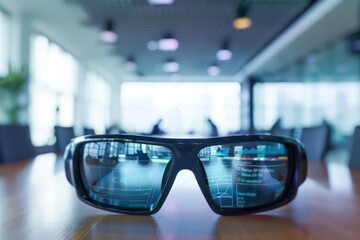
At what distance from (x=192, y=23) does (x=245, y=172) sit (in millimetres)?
4785

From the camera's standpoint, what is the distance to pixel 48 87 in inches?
232

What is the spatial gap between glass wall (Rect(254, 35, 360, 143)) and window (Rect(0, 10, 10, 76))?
5506 millimetres

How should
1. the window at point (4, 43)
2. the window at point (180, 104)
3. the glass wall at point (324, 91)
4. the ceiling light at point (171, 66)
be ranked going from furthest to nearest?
the window at point (180, 104) < the ceiling light at point (171, 66) < the glass wall at point (324, 91) < the window at point (4, 43)

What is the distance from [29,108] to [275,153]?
17.1 ft

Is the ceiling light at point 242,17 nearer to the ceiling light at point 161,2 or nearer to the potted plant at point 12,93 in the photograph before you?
the ceiling light at point 161,2

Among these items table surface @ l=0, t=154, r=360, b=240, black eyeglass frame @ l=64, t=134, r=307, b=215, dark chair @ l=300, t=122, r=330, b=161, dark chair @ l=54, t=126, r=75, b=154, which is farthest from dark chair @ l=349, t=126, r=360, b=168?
dark chair @ l=54, t=126, r=75, b=154

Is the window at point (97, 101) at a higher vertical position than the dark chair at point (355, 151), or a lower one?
higher

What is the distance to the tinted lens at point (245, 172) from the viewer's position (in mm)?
408

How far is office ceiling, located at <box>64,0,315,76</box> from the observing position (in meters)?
4.19

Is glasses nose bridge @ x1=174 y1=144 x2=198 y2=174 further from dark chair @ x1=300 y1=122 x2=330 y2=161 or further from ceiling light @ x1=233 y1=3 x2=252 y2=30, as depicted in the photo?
ceiling light @ x1=233 y1=3 x2=252 y2=30

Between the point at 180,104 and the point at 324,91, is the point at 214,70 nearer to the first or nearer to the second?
the point at 180,104

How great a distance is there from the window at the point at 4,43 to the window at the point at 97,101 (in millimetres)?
3520

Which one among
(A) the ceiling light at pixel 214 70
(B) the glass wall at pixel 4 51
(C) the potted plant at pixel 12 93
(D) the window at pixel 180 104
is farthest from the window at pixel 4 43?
(D) the window at pixel 180 104

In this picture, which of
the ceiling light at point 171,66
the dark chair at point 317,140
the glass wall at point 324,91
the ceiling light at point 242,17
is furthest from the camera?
the ceiling light at point 171,66
